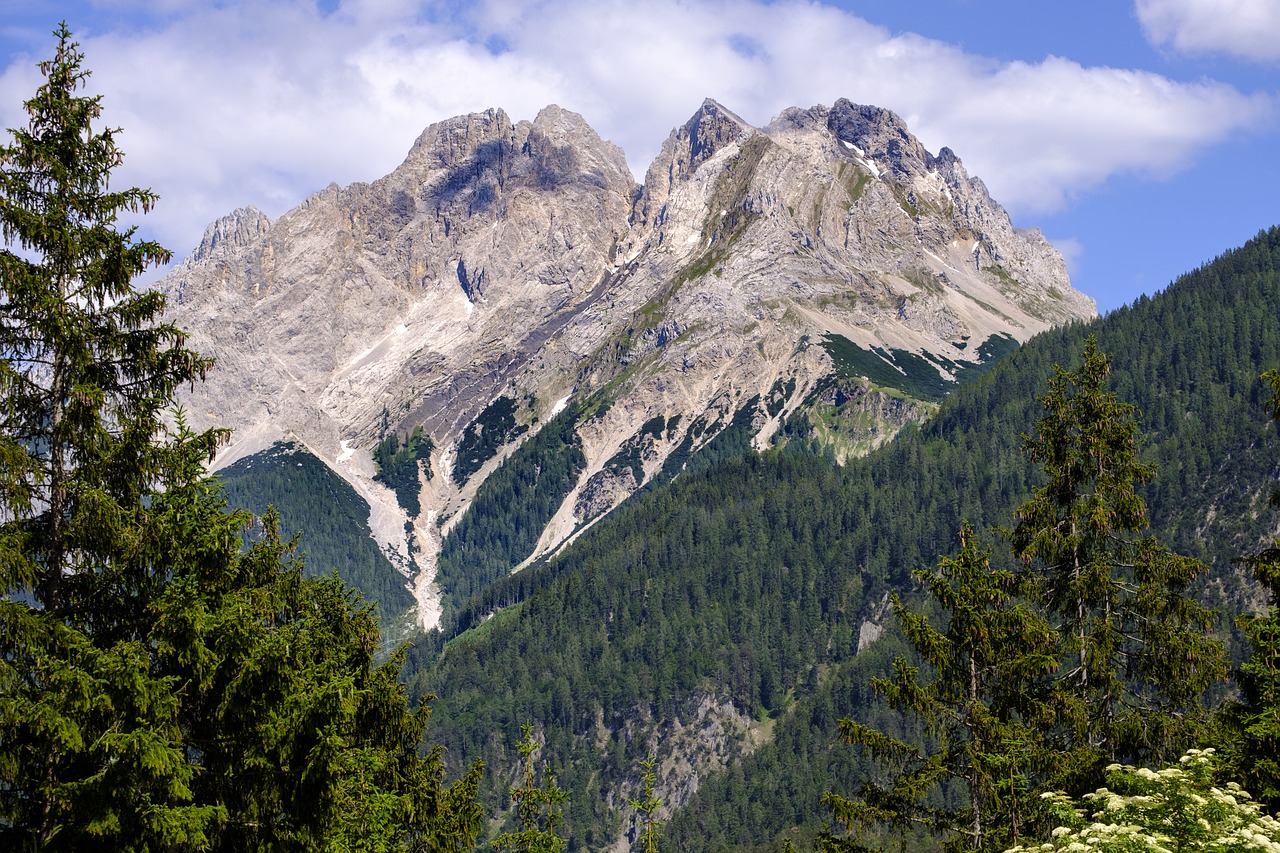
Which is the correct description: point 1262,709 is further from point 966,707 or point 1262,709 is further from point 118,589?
point 118,589

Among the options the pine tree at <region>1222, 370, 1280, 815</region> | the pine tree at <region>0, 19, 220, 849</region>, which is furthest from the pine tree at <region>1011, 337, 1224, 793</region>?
the pine tree at <region>0, 19, 220, 849</region>

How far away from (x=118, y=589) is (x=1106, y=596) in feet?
78.3

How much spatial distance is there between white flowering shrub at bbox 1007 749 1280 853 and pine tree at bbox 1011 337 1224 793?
8.36 m

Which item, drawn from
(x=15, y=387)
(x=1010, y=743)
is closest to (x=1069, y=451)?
(x=1010, y=743)

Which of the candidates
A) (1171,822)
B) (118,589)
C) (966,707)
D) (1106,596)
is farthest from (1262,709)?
(118,589)

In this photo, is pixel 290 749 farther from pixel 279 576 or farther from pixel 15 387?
pixel 15 387

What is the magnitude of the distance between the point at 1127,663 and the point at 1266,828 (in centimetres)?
1368

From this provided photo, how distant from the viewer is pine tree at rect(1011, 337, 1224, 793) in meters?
31.0

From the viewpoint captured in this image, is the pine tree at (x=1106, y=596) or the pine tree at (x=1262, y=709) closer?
the pine tree at (x=1262, y=709)

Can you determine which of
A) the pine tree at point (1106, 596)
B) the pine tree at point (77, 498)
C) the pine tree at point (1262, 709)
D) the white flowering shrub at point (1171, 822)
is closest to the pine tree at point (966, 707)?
the pine tree at point (1106, 596)

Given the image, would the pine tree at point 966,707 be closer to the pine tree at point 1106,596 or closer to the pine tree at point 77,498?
the pine tree at point 1106,596

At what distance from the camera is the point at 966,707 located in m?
30.5

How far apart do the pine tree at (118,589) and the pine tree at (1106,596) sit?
60.2ft

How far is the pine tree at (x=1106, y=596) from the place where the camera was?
31.0 meters
